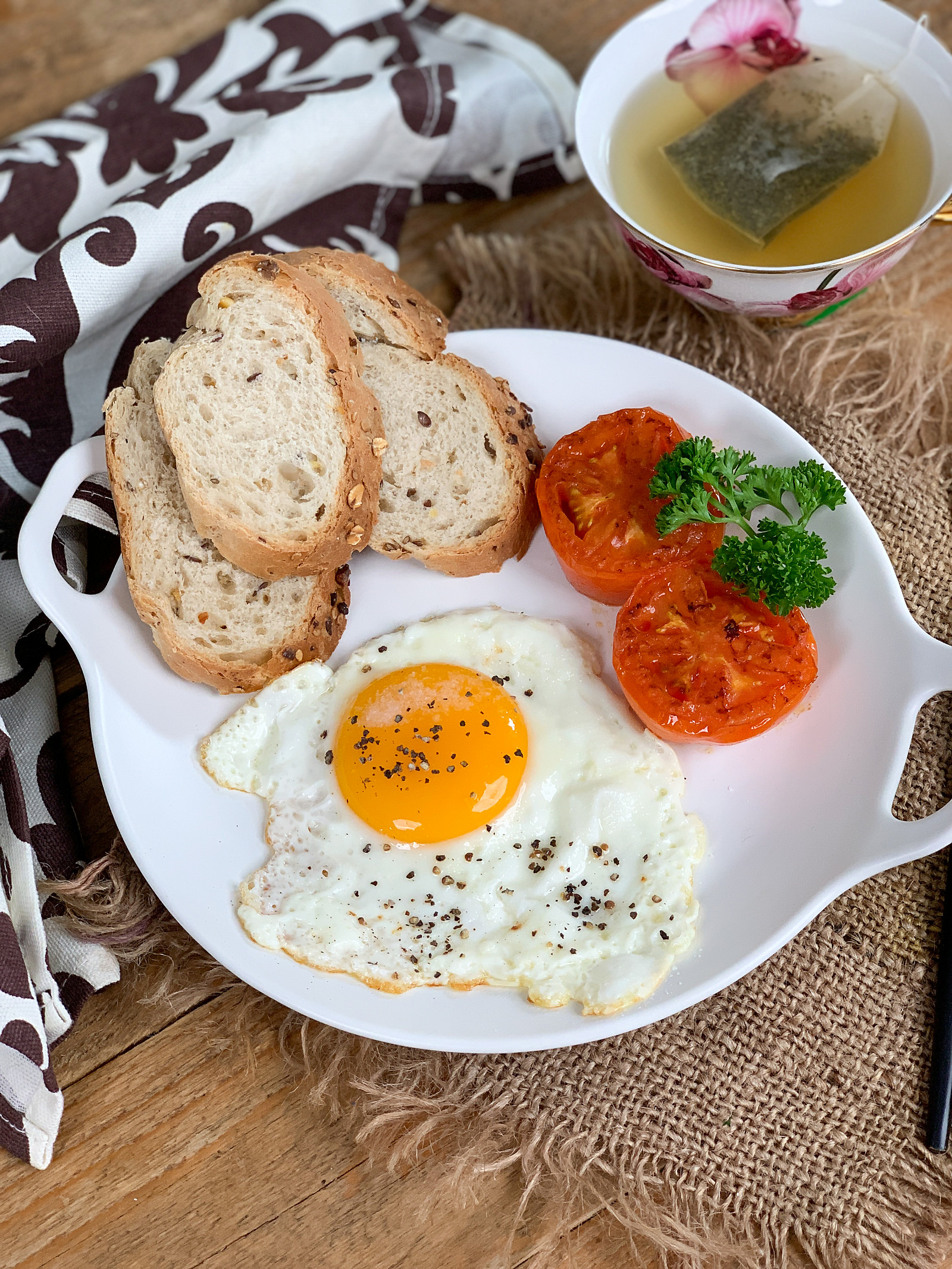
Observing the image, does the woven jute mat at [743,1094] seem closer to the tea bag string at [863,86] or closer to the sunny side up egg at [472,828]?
the sunny side up egg at [472,828]

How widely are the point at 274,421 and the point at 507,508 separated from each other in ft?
1.69

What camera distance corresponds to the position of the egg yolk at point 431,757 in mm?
2119

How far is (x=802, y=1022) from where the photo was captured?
7.06 feet

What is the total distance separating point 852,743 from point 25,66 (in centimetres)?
290

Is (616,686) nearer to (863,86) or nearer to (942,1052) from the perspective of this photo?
(942,1052)

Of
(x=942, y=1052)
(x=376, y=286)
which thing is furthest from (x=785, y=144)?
(x=942, y=1052)

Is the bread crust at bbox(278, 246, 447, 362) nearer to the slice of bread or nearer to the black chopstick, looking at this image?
the slice of bread

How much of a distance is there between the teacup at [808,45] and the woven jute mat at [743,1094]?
582mm

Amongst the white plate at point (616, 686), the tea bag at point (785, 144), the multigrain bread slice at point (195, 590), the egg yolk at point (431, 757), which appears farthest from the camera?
the tea bag at point (785, 144)

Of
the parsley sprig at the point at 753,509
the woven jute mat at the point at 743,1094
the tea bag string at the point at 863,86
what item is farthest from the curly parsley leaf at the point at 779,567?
the tea bag string at the point at 863,86

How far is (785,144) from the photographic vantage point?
96.0 inches

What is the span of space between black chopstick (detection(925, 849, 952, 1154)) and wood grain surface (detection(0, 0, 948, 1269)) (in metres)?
→ 0.64

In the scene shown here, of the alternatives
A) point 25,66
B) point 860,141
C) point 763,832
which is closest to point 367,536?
→ point 763,832

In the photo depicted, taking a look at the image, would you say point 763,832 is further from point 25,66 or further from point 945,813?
point 25,66
